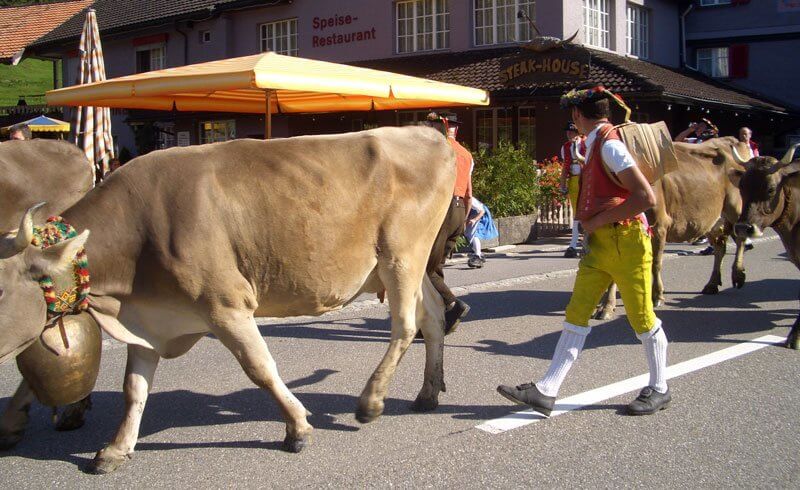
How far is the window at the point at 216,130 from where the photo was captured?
2733 centimetres

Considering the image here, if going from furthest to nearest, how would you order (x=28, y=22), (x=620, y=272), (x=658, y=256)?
(x=28, y=22) < (x=658, y=256) < (x=620, y=272)

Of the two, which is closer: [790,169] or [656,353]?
[656,353]

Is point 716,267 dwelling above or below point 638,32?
below

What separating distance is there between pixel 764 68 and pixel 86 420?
96.9 feet

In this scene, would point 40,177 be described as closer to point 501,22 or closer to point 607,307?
point 607,307

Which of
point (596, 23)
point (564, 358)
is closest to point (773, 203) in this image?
point (564, 358)

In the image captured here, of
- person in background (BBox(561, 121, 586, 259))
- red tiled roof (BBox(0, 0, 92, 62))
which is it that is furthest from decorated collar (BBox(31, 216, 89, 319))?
red tiled roof (BBox(0, 0, 92, 62))

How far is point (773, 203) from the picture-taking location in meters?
7.11

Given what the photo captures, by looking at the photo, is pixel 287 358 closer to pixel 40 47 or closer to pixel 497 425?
pixel 497 425

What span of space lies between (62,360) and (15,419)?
90cm

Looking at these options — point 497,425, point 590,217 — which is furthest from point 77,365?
point 590,217

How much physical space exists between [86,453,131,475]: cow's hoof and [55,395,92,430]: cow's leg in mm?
718

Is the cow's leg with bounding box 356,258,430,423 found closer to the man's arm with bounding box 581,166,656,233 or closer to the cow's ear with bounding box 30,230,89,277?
the man's arm with bounding box 581,166,656,233

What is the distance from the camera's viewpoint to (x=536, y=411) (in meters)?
4.88
